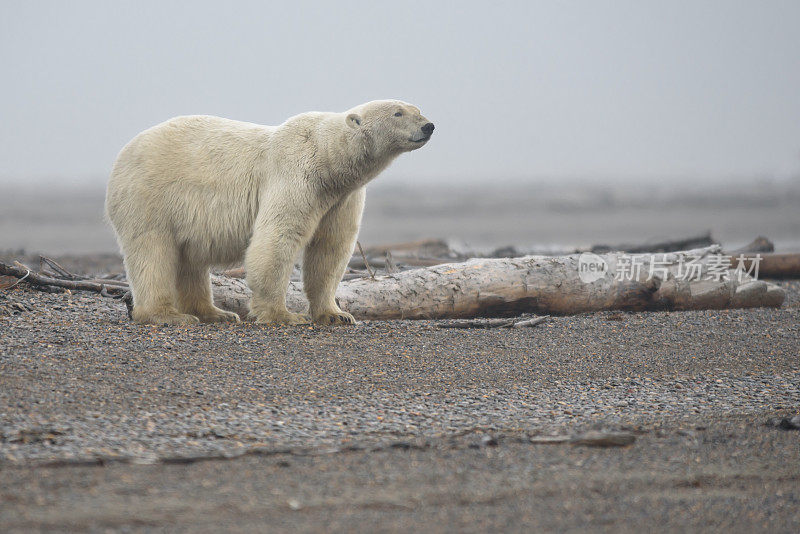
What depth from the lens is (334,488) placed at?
2703 millimetres

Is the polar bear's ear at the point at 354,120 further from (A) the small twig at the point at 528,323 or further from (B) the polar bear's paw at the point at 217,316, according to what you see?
(A) the small twig at the point at 528,323

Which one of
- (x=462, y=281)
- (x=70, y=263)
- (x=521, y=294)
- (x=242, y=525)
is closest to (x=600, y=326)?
(x=521, y=294)

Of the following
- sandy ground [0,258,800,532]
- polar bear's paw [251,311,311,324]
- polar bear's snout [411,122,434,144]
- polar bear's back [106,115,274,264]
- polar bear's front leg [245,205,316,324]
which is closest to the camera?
sandy ground [0,258,800,532]

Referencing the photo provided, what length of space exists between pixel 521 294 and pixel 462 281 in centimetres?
58

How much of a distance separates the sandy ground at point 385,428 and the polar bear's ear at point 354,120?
157cm

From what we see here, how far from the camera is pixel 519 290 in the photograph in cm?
721

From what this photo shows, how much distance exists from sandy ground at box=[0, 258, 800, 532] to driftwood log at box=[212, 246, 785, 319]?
72cm

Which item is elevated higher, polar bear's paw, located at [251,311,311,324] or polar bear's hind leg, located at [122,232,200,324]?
polar bear's hind leg, located at [122,232,200,324]

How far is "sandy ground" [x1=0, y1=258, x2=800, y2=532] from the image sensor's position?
99.7 inches

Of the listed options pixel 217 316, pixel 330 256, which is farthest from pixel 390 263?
→ pixel 217 316

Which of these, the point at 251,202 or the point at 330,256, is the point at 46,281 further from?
the point at 330,256

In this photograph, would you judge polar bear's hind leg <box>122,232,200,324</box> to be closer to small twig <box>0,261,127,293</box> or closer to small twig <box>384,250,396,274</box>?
small twig <box>0,261,127,293</box>

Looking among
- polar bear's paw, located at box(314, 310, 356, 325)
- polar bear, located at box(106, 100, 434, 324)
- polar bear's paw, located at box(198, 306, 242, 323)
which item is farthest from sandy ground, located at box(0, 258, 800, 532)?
polar bear's paw, located at box(198, 306, 242, 323)

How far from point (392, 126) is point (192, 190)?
1.73 metres
